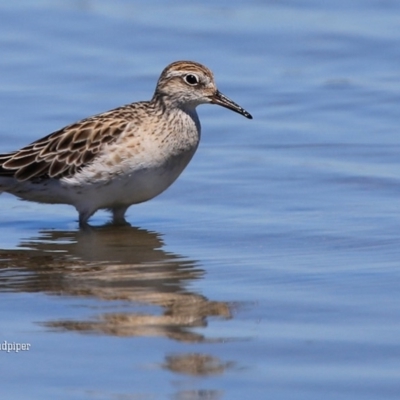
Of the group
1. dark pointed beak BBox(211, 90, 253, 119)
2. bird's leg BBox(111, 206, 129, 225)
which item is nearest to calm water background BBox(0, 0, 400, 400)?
bird's leg BBox(111, 206, 129, 225)

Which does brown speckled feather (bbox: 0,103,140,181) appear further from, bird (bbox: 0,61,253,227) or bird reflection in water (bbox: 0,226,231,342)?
bird reflection in water (bbox: 0,226,231,342)

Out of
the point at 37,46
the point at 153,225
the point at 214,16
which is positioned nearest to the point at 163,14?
the point at 214,16

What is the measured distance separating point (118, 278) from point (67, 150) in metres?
2.42

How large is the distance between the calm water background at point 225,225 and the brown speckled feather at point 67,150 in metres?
0.46

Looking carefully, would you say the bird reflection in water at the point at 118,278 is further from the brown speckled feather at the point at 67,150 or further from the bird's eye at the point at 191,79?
the bird's eye at the point at 191,79

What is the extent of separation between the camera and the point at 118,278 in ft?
34.1

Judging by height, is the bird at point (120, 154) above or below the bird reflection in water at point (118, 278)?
above

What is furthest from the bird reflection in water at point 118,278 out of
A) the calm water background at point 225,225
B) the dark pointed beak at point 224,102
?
the dark pointed beak at point 224,102

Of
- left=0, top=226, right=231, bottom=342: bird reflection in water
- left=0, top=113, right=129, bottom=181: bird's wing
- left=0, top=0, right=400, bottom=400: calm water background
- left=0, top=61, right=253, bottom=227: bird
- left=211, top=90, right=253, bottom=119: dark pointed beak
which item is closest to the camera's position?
left=0, top=0, right=400, bottom=400: calm water background

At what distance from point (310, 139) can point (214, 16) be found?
473 centimetres

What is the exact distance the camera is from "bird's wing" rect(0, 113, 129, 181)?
12391 millimetres

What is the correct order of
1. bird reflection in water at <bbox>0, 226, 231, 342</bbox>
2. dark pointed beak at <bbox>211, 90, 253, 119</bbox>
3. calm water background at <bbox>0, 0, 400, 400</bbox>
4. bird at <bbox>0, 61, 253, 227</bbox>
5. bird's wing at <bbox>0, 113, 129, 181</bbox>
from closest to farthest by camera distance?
calm water background at <bbox>0, 0, 400, 400</bbox> < bird reflection in water at <bbox>0, 226, 231, 342</bbox> < bird at <bbox>0, 61, 253, 227</bbox> < bird's wing at <bbox>0, 113, 129, 181</bbox> < dark pointed beak at <bbox>211, 90, 253, 119</bbox>

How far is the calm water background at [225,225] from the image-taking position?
27.0 feet

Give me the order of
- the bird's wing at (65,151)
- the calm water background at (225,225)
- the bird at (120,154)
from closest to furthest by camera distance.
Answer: the calm water background at (225,225) → the bird at (120,154) → the bird's wing at (65,151)
